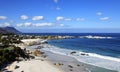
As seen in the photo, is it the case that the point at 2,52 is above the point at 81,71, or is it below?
above

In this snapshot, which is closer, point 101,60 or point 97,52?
point 101,60

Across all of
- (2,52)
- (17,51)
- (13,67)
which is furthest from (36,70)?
(17,51)

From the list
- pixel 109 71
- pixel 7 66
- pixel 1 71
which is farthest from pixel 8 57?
pixel 109 71

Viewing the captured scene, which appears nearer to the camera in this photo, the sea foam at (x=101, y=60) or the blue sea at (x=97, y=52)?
the sea foam at (x=101, y=60)

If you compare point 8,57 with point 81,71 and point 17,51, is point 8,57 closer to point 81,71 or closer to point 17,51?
point 17,51

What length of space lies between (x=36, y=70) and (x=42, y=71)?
99cm

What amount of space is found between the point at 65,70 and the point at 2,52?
12.0 m

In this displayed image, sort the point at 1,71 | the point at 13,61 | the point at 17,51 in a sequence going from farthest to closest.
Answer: the point at 17,51 < the point at 13,61 < the point at 1,71

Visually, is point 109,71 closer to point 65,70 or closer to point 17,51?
point 65,70

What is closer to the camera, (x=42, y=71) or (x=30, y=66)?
(x=42, y=71)

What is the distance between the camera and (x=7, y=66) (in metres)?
31.4

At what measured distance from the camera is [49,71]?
96.7 ft

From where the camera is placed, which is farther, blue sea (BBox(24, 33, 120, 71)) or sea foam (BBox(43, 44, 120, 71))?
blue sea (BBox(24, 33, 120, 71))

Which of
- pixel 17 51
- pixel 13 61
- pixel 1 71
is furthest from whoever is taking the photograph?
pixel 17 51
